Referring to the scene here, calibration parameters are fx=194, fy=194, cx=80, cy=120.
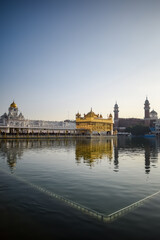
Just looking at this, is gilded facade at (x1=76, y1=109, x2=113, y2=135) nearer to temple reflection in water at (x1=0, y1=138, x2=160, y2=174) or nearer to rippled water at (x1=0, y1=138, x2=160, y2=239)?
temple reflection in water at (x1=0, y1=138, x2=160, y2=174)

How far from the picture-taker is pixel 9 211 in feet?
23.7

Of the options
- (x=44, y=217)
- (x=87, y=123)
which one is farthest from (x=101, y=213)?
(x=87, y=123)

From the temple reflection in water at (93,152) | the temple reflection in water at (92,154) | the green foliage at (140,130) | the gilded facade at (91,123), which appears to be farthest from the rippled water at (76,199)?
the green foliage at (140,130)

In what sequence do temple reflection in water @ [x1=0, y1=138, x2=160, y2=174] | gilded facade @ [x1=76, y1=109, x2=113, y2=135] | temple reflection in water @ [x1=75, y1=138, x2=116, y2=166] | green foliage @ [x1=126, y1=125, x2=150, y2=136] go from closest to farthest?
1. temple reflection in water @ [x1=0, y1=138, x2=160, y2=174]
2. temple reflection in water @ [x1=75, y1=138, x2=116, y2=166]
3. gilded facade @ [x1=76, y1=109, x2=113, y2=135]
4. green foliage @ [x1=126, y1=125, x2=150, y2=136]

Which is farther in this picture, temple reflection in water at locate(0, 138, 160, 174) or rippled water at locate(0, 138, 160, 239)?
→ temple reflection in water at locate(0, 138, 160, 174)

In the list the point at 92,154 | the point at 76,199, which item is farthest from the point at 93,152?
the point at 76,199

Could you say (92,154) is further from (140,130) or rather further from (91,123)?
(140,130)

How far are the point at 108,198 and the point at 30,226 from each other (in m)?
3.85

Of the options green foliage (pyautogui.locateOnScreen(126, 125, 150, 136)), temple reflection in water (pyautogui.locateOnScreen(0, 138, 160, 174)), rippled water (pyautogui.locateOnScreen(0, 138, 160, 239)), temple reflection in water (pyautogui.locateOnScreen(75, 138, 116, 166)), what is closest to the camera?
rippled water (pyautogui.locateOnScreen(0, 138, 160, 239))

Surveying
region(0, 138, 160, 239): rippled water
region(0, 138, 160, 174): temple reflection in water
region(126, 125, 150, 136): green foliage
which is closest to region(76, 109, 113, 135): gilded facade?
region(126, 125, 150, 136): green foliage

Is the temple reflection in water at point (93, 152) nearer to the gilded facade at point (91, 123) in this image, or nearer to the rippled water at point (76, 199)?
the rippled water at point (76, 199)

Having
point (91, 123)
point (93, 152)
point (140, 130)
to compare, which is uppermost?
point (91, 123)

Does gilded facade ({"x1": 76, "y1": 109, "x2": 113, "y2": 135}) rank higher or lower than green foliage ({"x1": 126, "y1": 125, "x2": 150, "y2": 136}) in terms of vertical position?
higher

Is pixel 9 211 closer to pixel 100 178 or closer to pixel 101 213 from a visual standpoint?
pixel 101 213
